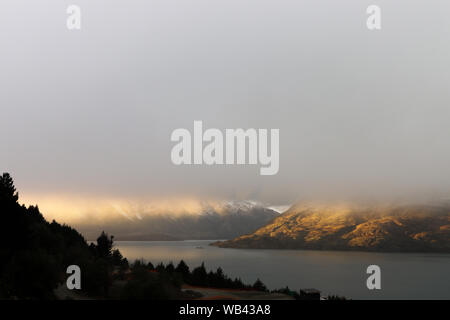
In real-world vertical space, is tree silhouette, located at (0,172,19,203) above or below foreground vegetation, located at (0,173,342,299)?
above

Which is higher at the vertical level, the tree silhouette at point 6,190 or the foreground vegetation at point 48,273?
the tree silhouette at point 6,190

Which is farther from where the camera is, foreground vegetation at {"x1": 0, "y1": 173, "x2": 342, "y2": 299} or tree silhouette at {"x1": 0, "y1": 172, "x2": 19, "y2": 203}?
tree silhouette at {"x1": 0, "y1": 172, "x2": 19, "y2": 203}

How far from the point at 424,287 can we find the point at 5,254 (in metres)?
120

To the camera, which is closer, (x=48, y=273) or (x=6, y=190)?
(x=48, y=273)

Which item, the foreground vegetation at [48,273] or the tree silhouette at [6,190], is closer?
the foreground vegetation at [48,273]

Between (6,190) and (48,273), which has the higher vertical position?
(6,190)

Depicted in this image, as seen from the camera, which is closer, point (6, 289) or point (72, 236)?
point (6, 289)

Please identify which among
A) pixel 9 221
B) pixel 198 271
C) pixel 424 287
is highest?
pixel 9 221
